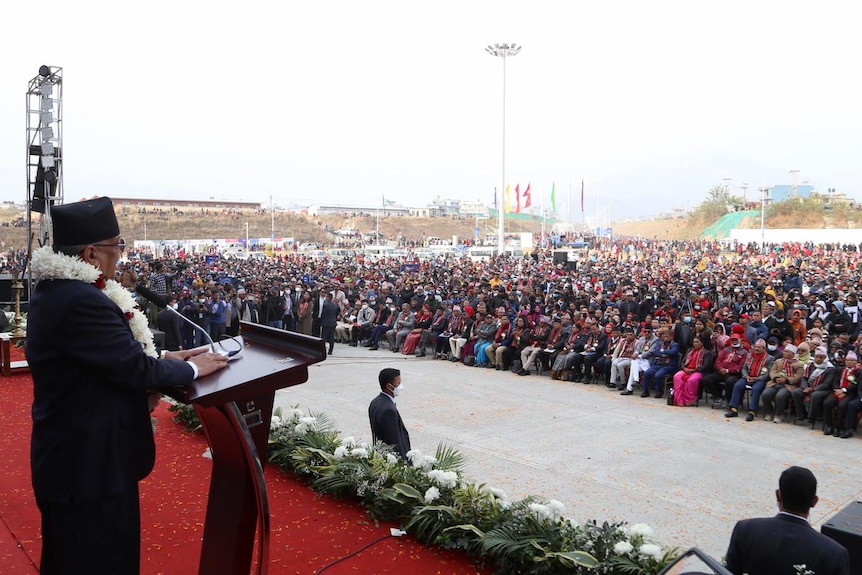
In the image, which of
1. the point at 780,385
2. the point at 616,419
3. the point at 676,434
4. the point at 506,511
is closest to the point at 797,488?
the point at 506,511

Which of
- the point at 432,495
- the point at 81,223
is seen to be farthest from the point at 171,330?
the point at 81,223

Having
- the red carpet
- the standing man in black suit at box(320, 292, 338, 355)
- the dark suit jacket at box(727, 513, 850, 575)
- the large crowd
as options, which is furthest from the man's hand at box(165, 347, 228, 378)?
the standing man in black suit at box(320, 292, 338, 355)

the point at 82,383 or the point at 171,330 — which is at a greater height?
the point at 82,383

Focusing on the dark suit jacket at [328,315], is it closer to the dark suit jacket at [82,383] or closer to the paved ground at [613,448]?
the paved ground at [613,448]

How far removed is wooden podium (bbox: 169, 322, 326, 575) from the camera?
236 centimetres

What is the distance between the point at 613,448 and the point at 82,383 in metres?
6.75

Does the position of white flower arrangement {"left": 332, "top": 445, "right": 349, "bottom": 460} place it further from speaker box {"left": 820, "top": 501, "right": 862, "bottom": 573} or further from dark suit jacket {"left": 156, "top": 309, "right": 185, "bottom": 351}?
dark suit jacket {"left": 156, "top": 309, "right": 185, "bottom": 351}

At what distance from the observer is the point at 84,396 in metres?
2.15

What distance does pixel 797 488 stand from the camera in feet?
9.39

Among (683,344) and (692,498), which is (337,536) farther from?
(683,344)

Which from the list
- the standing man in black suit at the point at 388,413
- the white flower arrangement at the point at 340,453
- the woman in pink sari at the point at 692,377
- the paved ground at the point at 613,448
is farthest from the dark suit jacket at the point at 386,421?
the woman in pink sari at the point at 692,377

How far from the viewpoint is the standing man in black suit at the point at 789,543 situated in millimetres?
2652

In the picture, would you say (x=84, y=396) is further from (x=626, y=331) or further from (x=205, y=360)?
(x=626, y=331)

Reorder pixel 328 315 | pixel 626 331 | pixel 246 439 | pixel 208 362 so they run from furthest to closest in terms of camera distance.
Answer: pixel 328 315 → pixel 626 331 → pixel 246 439 → pixel 208 362
